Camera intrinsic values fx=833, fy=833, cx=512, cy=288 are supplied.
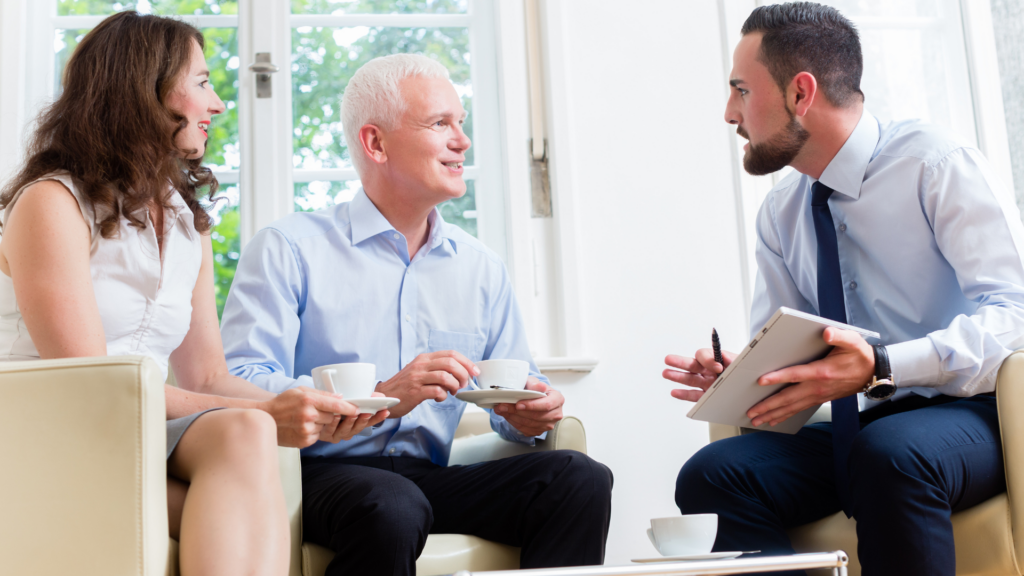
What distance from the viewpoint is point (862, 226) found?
1.69 m

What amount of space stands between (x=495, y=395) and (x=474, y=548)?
280 millimetres

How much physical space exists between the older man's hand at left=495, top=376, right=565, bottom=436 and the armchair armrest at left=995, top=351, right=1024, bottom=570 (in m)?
0.74

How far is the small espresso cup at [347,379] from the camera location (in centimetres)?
128

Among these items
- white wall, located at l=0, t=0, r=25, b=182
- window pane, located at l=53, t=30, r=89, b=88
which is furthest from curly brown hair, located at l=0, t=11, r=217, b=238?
window pane, located at l=53, t=30, r=89, b=88

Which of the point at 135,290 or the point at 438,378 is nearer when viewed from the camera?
the point at 135,290

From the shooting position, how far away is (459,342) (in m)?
1.83

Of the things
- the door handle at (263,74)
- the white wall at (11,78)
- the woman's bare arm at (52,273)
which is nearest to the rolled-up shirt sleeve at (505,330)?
the woman's bare arm at (52,273)

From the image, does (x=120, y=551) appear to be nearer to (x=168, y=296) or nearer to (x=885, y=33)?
(x=168, y=296)

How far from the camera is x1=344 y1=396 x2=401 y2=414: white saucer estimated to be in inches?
48.7

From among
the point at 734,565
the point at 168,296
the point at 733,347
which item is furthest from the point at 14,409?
the point at 733,347

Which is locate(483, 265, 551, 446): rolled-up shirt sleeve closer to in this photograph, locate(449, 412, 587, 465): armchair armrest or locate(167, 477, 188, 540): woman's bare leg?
locate(449, 412, 587, 465): armchair armrest

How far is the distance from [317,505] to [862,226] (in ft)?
3.89

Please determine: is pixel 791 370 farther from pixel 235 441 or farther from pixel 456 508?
pixel 235 441

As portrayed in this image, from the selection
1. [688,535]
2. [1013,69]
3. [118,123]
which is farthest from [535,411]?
[1013,69]
